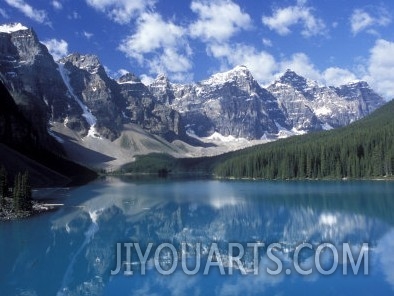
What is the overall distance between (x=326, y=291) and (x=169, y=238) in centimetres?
2198

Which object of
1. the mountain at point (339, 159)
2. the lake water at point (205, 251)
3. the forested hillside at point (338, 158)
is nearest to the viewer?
the lake water at point (205, 251)

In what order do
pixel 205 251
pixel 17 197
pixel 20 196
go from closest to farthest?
pixel 205 251, pixel 17 197, pixel 20 196

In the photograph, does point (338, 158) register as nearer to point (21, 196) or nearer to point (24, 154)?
point (24, 154)

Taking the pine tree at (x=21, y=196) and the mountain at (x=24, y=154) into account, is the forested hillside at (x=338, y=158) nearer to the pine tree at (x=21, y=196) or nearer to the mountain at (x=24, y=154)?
the mountain at (x=24, y=154)

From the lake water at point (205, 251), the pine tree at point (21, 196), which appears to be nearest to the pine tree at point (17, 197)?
the pine tree at point (21, 196)

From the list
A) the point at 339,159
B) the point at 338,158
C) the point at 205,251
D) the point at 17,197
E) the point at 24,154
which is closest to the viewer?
the point at 205,251

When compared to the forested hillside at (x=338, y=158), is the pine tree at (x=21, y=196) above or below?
below

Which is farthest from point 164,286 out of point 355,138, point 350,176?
point 355,138

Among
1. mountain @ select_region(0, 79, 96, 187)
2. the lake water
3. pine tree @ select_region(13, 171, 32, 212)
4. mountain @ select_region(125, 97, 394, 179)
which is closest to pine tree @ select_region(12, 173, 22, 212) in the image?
pine tree @ select_region(13, 171, 32, 212)

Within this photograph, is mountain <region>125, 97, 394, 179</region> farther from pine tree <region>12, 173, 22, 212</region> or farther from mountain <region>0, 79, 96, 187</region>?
pine tree <region>12, 173, 22, 212</region>

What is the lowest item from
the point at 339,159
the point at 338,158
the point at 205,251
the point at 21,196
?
the point at 205,251

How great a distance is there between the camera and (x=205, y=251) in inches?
1608

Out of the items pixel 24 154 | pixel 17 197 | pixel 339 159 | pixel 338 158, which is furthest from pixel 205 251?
pixel 24 154

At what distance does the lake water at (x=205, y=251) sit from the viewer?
3095cm
